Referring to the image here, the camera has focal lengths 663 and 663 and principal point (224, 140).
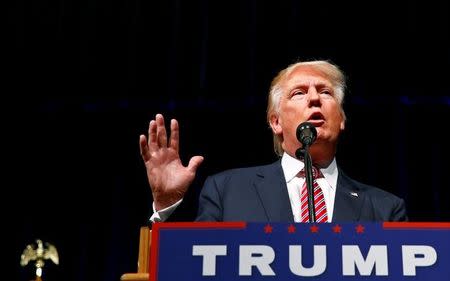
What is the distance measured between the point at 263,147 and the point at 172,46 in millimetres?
700

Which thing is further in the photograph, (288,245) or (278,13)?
(278,13)

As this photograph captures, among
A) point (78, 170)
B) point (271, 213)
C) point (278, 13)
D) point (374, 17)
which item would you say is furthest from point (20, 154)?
point (271, 213)

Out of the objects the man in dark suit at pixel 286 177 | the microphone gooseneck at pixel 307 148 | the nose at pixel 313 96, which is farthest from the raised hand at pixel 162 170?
the nose at pixel 313 96

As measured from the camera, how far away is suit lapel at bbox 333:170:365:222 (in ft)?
5.26

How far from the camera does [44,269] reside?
358cm

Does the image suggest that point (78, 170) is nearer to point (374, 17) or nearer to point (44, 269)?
point (44, 269)

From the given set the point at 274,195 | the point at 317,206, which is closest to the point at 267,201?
the point at 274,195

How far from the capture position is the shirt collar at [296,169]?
1765mm

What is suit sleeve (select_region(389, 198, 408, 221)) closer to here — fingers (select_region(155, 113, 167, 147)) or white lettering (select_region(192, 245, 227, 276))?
fingers (select_region(155, 113, 167, 147))

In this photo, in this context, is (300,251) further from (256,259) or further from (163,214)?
(163,214)

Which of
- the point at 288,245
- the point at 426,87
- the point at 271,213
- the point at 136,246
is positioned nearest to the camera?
the point at 288,245

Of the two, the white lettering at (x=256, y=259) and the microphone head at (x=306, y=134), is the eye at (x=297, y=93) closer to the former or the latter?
the microphone head at (x=306, y=134)

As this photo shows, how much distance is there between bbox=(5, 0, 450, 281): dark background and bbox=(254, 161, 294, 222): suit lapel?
1.60 metres

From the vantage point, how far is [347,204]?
1635mm
